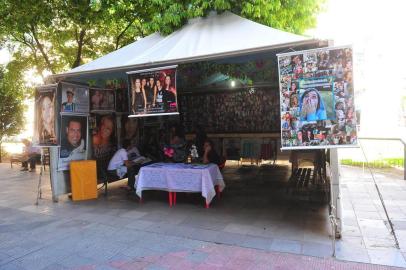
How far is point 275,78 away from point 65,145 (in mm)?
Answer: 5919

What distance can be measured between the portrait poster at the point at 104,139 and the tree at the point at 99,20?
2.54 m

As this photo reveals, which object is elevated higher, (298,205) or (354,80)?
(354,80)

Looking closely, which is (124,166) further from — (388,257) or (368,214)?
(388,257)

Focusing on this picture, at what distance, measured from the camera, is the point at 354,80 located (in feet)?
14.7

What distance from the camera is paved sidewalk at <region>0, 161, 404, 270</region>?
425cm

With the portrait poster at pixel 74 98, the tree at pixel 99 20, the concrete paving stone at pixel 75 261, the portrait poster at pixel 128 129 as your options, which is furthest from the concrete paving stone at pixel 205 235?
the tree at pixel 99 20

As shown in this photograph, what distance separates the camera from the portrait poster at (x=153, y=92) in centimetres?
581

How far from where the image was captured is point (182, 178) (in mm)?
6668

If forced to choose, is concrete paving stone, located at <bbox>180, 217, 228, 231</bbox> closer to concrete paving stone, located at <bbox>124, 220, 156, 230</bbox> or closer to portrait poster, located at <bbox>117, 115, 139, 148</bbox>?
concrete paving stone, located at <bbox>124, 220, 156, 230</bbox>

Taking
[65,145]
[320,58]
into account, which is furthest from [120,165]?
[320,58]

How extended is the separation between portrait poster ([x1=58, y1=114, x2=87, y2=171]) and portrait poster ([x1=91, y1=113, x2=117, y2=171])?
1.05 ft

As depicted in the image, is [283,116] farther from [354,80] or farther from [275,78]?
[275,78]

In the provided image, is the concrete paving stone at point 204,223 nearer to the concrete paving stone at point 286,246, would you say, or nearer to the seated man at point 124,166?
the concrete paving stone at point 286,246

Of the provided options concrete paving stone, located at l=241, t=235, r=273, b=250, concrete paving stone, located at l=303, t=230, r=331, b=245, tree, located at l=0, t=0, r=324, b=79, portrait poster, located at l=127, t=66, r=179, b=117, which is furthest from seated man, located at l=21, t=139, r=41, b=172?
concrete paving stone, located at l=303, t=230, r=331, b=245
